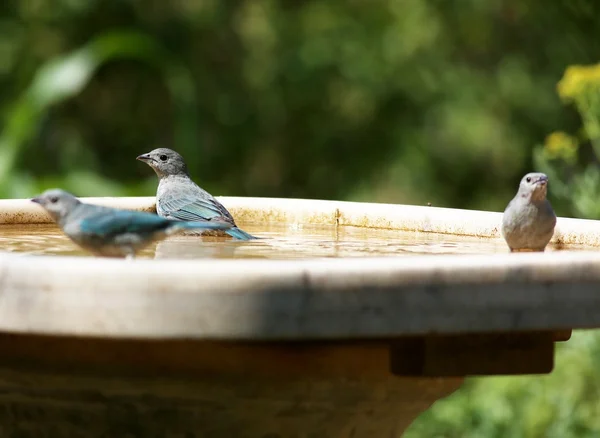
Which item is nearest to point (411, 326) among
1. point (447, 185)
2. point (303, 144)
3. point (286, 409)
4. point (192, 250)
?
point (286, 409)

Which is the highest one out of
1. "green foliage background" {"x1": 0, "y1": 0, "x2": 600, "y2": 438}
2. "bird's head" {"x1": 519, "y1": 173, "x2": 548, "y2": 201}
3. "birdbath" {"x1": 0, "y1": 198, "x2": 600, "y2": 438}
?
"green foliage background" {"x1": 0, "y1": 0, "x2": 600, "y2": 438}

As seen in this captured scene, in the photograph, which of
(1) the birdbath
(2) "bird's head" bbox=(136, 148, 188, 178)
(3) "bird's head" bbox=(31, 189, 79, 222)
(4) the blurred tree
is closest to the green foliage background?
(4) the blurred tree

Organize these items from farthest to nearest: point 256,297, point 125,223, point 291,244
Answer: point 291,244 < point 125,223 < point 256,297

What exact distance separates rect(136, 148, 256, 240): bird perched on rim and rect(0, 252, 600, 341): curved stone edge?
4.91ft

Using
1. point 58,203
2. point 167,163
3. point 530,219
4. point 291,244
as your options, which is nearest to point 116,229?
point 58,203

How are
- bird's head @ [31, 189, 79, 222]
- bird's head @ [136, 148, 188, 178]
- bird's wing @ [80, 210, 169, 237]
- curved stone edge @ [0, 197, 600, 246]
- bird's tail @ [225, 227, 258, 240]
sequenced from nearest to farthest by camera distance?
bird's wing @ [80, 210, 169, 237] → bird's head @ [31, 189, 79, 222] → curved stone edge @ [0, 197, 600, 246] → bird's tail @ [225, 227, 258, 240] → bird's head @ [136, 148, 188, 178]

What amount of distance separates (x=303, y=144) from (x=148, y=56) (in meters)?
5.10

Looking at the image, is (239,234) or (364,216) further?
(364,216)

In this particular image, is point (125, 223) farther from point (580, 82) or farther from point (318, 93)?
point (318, 93)

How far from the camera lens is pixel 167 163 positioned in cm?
482

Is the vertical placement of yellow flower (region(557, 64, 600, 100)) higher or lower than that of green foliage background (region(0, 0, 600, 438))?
lower

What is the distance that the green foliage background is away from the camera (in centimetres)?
1099

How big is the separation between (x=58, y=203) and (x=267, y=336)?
1036mm

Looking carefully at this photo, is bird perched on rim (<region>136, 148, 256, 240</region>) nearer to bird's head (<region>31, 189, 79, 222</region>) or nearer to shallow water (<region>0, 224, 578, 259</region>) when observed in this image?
shallow water (<region>0, 224, 578, 259</region>)
